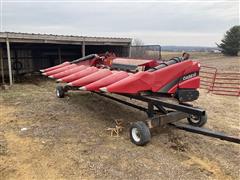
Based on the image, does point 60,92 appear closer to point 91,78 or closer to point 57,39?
point 91,78

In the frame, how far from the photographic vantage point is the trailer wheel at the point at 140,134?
470 centimetres

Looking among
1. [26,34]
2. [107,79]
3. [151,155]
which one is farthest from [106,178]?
[26,34]

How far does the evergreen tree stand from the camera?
40219 millimetres

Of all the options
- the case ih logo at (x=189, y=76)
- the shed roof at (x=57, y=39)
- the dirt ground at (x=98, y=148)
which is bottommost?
the dirt ground at (x=98, y=148)

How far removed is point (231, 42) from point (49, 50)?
34067mm

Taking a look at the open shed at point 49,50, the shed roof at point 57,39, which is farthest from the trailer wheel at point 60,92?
the open shed at point 49,50

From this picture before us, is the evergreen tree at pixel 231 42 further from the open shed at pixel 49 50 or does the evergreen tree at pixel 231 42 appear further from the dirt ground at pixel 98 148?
the dirt ground at pixel 98 148

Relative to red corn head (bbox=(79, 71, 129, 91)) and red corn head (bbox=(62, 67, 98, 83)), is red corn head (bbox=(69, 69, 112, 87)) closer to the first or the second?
red corn head (bbox=(79, 71, 129, 91))

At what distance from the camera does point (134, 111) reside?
710 centimetres

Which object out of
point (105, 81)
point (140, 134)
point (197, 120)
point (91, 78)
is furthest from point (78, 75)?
point (197, 120)

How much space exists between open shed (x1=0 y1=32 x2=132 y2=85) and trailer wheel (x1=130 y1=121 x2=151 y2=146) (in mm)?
8134

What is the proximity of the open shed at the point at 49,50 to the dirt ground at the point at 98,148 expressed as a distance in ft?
19.3

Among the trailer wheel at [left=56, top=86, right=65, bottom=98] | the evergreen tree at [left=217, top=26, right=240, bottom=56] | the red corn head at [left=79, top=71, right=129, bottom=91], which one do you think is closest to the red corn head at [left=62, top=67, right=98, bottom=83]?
the red corn head at [left=79, top=71, right=129, bottom=91]

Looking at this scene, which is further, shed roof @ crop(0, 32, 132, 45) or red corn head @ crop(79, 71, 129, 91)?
shed roof @ crop(0, 32, 132, 45)
